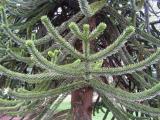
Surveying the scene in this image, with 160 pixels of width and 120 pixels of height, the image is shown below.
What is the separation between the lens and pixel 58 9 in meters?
3.40

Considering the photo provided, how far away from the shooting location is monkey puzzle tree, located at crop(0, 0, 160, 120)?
185 cm

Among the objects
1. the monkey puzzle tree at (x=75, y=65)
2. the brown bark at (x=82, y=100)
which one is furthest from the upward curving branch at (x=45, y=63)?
the brown bark at (x=82, y=100)

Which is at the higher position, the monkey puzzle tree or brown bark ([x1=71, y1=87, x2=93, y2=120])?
the monkey puzzle tree

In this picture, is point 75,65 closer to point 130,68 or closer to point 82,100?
point 130,68

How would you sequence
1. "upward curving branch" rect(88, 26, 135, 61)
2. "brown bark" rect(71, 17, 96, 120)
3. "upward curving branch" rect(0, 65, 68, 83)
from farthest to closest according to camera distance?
"brown bark" rect(71, 17, 96, 120), "upward curving branch" rect(0, 65, 68, 83), "upward curving branch" rect(88, 26, 135, 61)

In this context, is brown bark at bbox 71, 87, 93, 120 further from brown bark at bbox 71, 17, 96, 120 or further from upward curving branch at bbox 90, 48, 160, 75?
upward curving branch at bbox 90, 48, 160, 75

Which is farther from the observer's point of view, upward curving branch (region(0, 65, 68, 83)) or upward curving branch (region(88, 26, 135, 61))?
upward curving branch (region(0, 65, 68, 83))

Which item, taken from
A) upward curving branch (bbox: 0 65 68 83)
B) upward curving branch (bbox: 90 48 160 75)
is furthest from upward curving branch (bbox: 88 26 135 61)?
upward curving branch (bbox: 0 65 68 83)

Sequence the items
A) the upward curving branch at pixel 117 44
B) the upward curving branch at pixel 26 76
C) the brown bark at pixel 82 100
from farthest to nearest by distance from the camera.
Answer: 1. the brown bark at pixel 82 100
2. the upward curving branch at pixel 26 76
3. the upward curving branch at pixel 117 44

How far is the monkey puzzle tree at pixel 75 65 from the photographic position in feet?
6.07

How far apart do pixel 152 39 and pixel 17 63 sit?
4.27ft

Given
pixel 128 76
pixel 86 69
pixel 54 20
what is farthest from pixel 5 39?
pixel 86 69

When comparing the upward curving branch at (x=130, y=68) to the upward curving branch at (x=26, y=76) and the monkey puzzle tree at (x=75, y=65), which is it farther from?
the upward curving branch at (x=26, y=76)

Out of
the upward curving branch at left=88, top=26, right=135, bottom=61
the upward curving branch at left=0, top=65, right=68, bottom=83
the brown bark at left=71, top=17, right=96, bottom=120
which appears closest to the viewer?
the upward curving branch at left=88, top=26, right=135, bottom=61
